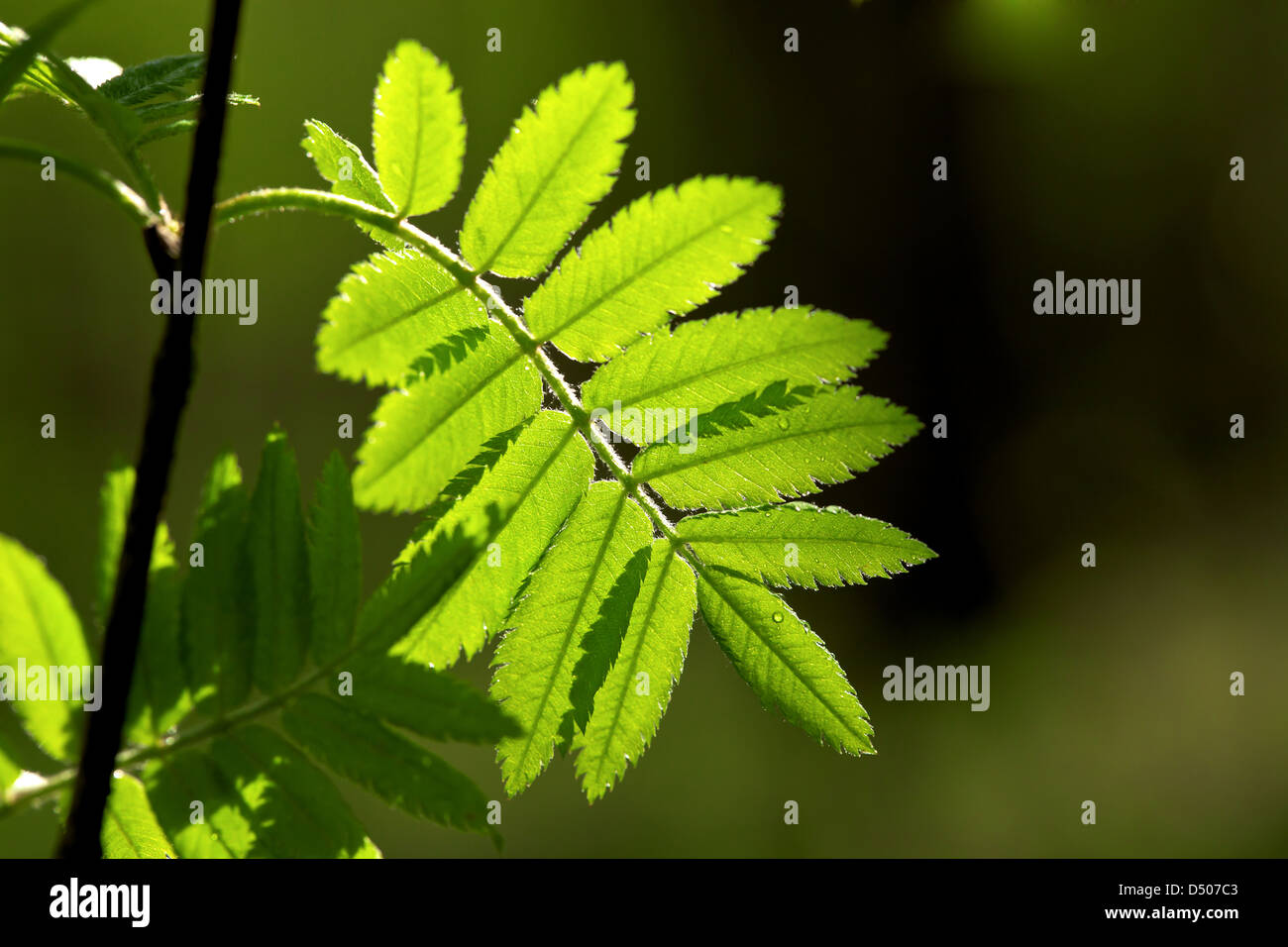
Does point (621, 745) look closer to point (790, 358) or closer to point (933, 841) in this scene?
point (790, 358)

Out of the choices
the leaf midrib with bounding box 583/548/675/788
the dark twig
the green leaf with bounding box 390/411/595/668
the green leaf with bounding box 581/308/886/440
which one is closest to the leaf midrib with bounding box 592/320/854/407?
the green leaf with bounding box 581/308/886/440

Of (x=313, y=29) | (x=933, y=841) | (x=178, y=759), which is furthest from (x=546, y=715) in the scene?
(x=933, y=841)

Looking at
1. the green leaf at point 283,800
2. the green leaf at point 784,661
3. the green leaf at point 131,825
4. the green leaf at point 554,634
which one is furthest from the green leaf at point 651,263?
the green leaf at point 131,825

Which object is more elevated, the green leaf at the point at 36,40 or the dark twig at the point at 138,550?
the green leaf at the point at 36,40

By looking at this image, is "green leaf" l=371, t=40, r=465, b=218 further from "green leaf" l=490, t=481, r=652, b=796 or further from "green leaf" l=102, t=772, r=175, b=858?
"green leaf" l=102, t=772, r=175, b=858

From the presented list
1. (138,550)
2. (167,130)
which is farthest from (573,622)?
(167,130)

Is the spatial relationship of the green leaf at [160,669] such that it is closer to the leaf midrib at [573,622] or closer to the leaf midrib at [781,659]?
the leaf midrib at [573,622]

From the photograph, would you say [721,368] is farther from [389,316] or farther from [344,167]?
[344,167]
